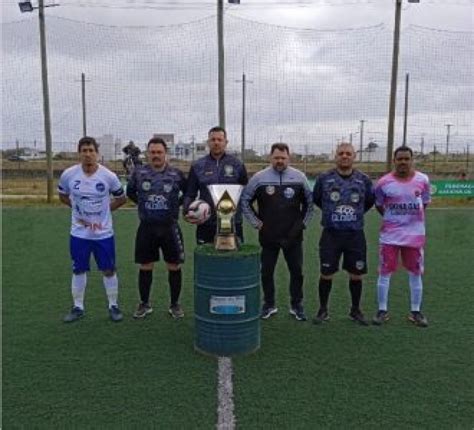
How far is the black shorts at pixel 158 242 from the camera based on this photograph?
17.5 ft

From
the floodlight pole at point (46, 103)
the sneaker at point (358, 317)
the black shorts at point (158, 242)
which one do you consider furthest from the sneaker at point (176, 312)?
the floodlight pole at point (46, 103)

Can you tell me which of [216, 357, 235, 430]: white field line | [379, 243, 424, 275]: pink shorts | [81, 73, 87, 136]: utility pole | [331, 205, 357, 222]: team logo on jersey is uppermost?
Answer: [81, 73, 87, 136]: utility pole

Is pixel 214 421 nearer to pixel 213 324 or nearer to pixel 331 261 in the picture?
pixel 213 324

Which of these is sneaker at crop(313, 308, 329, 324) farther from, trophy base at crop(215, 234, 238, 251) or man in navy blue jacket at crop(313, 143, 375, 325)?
trophy base at crop(215, 234, 238, 251)

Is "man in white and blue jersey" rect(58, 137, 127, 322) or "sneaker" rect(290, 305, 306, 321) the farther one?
"sneaker" rect(290, 305, 306, 321)

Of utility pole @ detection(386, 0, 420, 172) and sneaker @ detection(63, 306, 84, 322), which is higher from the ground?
utility pole @ detection(386, 0, 420, 172)

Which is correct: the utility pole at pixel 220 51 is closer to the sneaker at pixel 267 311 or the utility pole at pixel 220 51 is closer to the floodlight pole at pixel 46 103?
the floodlight pole at pixel 46 103

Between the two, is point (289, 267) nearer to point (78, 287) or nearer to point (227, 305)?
point (227, 305)

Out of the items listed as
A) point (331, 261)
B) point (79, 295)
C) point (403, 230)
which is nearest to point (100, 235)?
point (79, 295)

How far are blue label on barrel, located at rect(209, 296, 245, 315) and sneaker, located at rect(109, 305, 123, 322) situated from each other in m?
Answer: 1.35

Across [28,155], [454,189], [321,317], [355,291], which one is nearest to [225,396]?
[321,317]

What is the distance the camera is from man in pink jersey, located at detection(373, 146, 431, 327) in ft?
17.1

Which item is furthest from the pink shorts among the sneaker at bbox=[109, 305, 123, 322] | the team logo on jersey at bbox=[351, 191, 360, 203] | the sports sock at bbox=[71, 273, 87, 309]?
the sports sock at bbox=[71, 273, 87, 309]

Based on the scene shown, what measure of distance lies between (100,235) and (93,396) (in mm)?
1857
